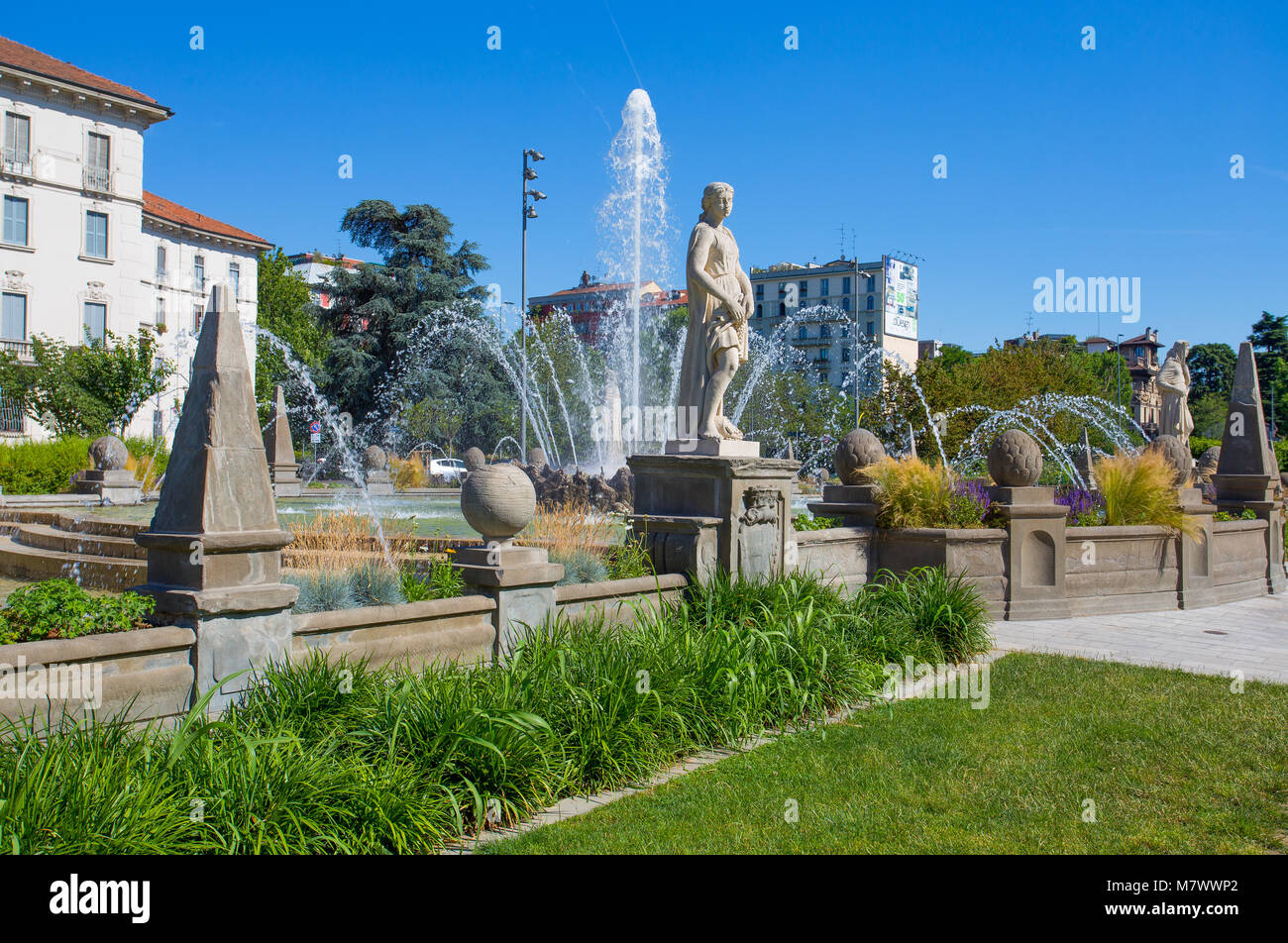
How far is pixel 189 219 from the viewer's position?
171ft

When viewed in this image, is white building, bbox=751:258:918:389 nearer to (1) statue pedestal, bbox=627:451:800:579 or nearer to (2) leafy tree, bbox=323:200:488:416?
(2) leafy tree, bbox=323:200:488:416

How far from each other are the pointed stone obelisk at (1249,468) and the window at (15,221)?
42.1 meters

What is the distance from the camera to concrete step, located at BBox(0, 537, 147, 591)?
841 centimetres

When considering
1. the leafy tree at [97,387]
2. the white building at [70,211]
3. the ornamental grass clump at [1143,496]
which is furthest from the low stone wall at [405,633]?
the white building at [70,211]

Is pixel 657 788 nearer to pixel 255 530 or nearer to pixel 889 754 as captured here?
pixel 889 754

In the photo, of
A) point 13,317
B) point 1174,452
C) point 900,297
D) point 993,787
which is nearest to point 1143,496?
point 1174,452

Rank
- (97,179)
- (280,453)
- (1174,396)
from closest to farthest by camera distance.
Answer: (1174,396), (280,453), (97,179)

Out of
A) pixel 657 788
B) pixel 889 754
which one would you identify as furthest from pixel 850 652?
pixel 657 788

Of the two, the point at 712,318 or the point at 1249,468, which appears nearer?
the point at 712,318

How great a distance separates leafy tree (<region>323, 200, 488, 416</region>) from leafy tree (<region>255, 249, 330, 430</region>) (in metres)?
4.21

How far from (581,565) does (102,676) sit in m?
4.30

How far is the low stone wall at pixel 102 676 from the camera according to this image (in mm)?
4039

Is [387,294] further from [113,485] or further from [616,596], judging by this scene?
[616,596]
